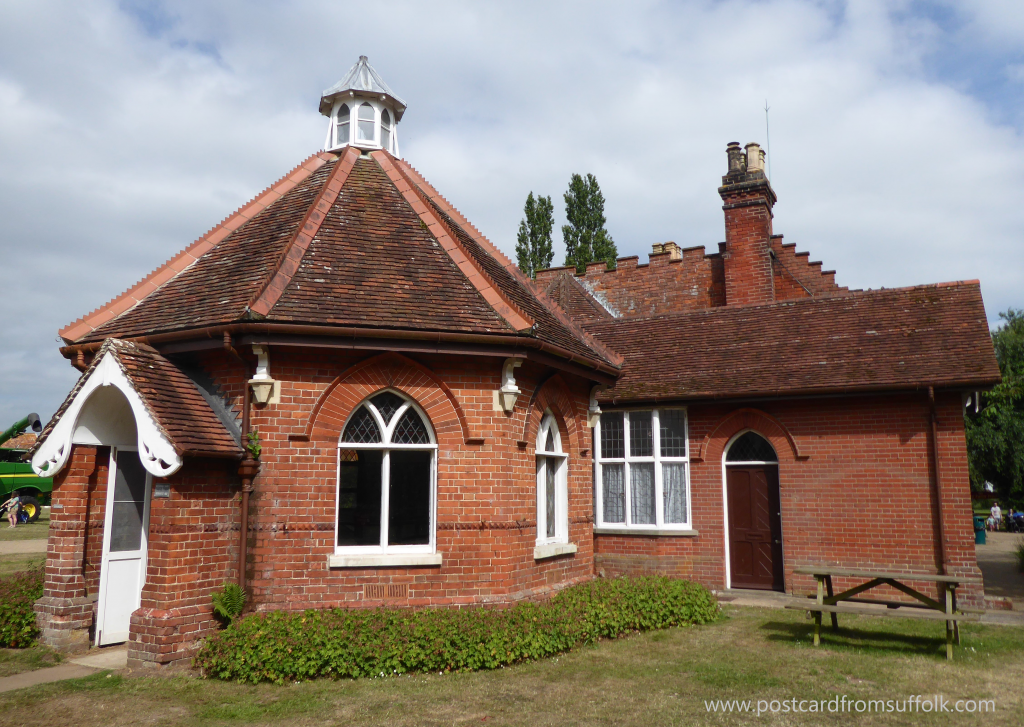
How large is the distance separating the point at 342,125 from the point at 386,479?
6.80 meters

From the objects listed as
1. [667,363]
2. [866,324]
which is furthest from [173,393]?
[866,324]

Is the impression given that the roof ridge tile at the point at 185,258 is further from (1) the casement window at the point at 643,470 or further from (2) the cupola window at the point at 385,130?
(1) the casement window at the point at 643,470

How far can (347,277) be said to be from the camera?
959cm

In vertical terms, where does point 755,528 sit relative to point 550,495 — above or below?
below

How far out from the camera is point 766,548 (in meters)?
13.1

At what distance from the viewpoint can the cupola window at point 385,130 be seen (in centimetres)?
1293

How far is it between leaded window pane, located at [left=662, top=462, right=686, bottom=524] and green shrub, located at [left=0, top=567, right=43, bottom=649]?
32.2ft

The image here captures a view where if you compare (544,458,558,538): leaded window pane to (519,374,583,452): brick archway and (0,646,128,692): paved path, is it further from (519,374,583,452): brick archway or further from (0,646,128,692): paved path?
(0,646,128,692): paved path

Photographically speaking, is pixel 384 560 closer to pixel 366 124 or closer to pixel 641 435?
pixel 641 435

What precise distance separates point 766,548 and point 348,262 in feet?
28.3

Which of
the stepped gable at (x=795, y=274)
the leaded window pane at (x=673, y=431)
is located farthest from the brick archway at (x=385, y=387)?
the stepped gable at (x=795, y=274)

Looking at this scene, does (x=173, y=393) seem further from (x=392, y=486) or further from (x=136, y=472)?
(x=392, y=486)

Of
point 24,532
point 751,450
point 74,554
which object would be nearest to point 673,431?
point 751,450

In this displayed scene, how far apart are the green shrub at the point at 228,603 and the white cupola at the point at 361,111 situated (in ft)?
24.8
